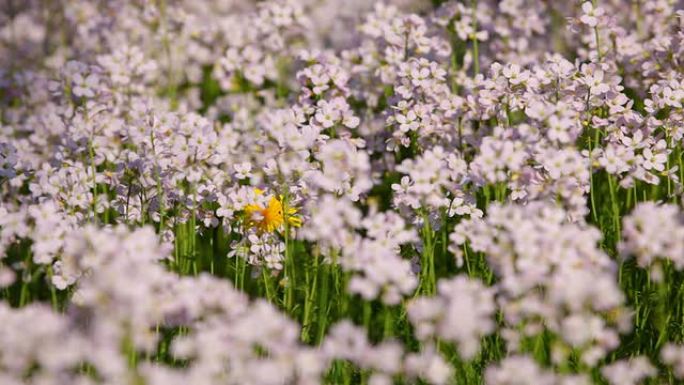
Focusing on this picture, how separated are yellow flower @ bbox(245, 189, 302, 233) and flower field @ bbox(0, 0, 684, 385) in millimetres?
13

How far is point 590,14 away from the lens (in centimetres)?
→ 482

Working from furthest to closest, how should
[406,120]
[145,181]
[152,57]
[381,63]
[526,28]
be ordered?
[152,57] < [526,28] < [381,63] < [406,120] < [145,181]

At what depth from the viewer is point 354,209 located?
296 centimetres

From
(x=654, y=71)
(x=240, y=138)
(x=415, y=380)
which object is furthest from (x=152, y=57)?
(x=415, y=380)

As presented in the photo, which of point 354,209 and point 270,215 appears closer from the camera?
point 354,209

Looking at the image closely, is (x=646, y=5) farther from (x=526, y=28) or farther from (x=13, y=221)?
(x=13, y=221)

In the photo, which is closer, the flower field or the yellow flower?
the flower field

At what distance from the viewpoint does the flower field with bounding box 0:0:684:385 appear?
254cm

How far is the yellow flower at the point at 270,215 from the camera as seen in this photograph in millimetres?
4098

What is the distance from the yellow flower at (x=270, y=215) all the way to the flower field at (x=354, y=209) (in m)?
0.01

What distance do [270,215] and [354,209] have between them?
4.65 ft

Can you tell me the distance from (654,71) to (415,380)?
250cm

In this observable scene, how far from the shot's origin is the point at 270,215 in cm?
434

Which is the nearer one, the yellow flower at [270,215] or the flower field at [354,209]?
the flower field at [354,209]
